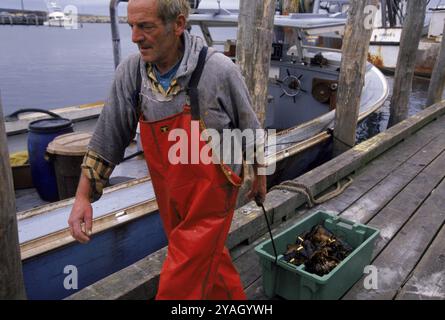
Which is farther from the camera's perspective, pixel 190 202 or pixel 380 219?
pixel 380 219

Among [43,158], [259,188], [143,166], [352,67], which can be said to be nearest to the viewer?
[259,188]

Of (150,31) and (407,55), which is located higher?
(150,31)

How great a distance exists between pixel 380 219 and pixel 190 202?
7.93 ft

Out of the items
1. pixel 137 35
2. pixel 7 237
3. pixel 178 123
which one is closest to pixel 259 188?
pixel 178 123

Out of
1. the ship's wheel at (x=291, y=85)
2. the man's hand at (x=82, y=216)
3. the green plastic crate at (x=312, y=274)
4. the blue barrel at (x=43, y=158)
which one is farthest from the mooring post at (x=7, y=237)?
the ship's wheel at (x=291, y=85)

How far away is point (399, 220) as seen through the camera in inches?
142

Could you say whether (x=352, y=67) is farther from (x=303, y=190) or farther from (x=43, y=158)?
(x=43, y=158)

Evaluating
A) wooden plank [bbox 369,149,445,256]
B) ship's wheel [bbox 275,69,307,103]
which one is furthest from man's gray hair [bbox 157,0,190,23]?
ship's wheel [bbox 275,69,307,103]

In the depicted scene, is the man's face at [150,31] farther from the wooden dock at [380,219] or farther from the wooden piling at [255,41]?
the wooden piling at [255,41]

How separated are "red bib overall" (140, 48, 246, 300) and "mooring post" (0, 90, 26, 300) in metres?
0.59

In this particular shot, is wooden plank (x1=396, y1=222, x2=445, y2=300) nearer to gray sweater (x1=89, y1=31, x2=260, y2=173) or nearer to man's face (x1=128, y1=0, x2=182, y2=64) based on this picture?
gray sweater (x1=89, y1=31, x2=260, y2=173)

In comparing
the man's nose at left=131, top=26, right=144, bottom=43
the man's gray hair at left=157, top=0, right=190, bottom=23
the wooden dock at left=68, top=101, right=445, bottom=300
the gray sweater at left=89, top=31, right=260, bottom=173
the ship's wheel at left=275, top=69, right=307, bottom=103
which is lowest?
the wooden dock at left=68, top=101, right=445, bottom=300

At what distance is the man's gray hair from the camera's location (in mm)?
1687
